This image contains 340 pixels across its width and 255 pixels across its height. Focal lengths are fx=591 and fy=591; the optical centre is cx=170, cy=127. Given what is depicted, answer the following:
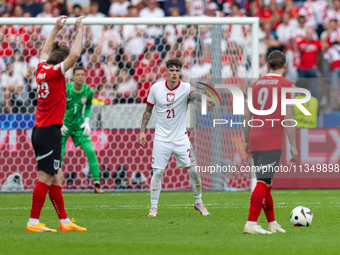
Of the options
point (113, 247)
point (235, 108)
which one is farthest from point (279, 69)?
point (235, 108)

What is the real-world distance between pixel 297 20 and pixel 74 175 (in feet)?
29.3

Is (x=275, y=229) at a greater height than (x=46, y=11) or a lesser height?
lesser

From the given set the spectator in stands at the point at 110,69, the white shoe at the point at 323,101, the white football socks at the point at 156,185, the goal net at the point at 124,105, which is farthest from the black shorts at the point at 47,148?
the white shoe at the point at 323,101

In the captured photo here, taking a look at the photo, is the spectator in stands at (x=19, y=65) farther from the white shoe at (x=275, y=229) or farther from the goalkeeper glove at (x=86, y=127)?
the white shoe at (x=275, y=229)

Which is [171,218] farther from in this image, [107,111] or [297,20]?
[297,20]

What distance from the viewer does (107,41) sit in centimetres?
1380

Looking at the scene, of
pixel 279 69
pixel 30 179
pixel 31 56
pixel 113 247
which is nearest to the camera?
pixel 113 247

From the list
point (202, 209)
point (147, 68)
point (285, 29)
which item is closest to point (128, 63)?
point (147, 68)

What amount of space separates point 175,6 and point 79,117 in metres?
7.64

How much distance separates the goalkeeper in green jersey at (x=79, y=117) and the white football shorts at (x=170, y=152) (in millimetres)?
3216

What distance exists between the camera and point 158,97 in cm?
849

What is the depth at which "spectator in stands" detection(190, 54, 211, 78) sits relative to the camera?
43.0ft

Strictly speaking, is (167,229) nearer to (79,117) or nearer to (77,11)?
(79,117)

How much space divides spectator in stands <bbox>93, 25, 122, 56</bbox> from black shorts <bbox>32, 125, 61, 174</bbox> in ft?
24.1
